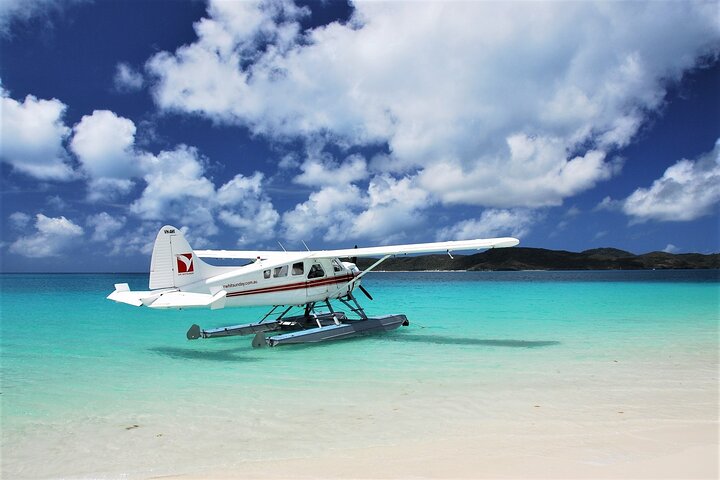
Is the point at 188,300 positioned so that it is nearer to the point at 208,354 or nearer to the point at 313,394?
the point at 208,354

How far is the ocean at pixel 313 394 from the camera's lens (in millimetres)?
4113

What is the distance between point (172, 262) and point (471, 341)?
6.08 metres

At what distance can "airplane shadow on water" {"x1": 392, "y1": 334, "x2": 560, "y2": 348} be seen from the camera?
962 centimetres

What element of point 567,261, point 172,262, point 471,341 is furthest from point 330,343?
point 567,261

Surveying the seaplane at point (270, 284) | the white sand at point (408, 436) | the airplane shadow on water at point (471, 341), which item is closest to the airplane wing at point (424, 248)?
the seaplane at point (270, 284)

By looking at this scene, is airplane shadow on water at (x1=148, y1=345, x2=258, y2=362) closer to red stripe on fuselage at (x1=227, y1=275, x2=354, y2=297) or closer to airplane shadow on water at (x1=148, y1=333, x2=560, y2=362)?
airplane shadow on water at (x1=148, y1=333, x2=560, y2=362)

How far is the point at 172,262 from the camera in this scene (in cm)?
916

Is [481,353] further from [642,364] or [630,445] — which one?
[630,445]

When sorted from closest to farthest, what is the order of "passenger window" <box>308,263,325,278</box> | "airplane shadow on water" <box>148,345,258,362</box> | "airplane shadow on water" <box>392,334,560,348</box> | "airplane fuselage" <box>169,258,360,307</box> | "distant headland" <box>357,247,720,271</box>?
"airplane shadow on water" <box>148,345,258,362</box>, "airplane fuselage" <box>169,258,360,307</box>, "airplane shadow on water" <box>392,334,560,348</box>, "passenger window" <box>308,263,325,278</box>, "distant headland" <box>357,247,720,271</box>

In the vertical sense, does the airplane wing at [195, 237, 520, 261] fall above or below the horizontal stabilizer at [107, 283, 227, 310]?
above

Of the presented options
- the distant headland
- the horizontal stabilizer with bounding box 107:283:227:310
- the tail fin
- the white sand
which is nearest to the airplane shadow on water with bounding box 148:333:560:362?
the horizontal stabilizer with bounding box 107:283:227:310

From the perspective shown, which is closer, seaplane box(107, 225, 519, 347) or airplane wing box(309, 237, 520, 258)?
seaplane box(107, 225, 519, 347)

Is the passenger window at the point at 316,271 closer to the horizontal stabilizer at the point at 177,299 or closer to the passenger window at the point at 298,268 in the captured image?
the passenger window at the point at 298,268

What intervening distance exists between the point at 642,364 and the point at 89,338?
11.2 metres
